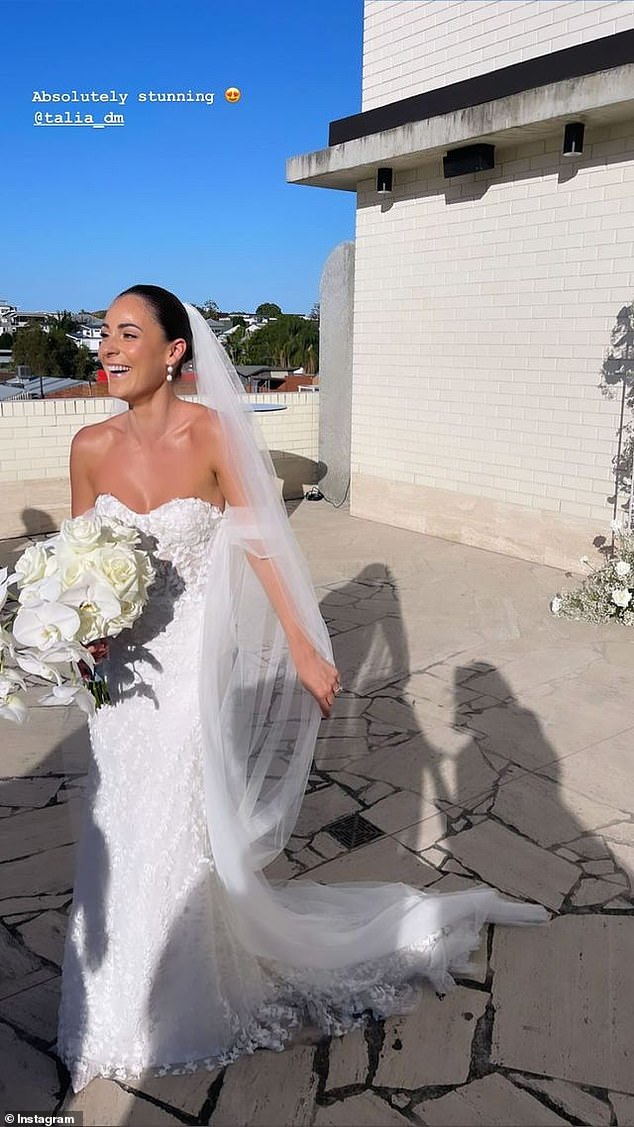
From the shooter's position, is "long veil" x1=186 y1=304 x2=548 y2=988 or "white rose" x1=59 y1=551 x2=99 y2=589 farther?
"long veil" x1=186 y1=304 x2=548 y2=988

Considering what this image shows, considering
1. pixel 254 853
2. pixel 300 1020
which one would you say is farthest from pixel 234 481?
pixel 300 1020

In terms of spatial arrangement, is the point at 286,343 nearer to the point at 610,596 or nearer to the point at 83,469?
the point at 610,596

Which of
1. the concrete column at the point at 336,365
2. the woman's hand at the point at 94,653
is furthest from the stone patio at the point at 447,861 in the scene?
the concrete column at the point at 336,365

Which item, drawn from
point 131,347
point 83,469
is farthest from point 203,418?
point 83,469

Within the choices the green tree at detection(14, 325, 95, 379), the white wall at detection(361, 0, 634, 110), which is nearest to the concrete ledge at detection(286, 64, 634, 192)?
the white wall at detection(361, 0, 634, 110)

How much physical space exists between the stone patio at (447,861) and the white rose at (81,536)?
1226 millimetres

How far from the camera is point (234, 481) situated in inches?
102

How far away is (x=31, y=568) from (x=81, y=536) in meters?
0.16

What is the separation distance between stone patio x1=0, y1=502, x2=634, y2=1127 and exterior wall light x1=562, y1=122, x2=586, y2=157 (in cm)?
402

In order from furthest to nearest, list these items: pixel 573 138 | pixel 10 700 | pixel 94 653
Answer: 1. pixel 573 138
2. pixel 94 653
3. pixel 10 700

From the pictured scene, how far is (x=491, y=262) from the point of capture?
8.49 metres

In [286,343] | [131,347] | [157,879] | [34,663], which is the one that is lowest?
[157,879]

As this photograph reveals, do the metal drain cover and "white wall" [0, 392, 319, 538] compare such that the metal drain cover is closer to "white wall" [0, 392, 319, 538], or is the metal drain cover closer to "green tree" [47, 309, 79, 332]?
"white wall" [0, 392, 319, 538]

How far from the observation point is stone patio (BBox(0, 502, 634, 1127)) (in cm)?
238
